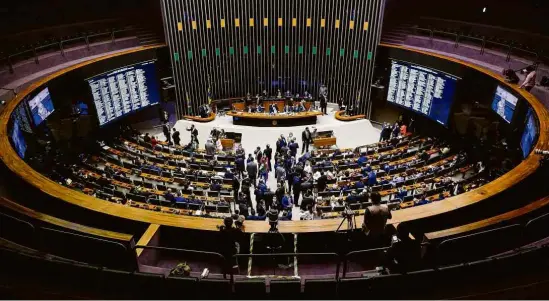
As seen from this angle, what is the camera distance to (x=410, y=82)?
52.6 feet

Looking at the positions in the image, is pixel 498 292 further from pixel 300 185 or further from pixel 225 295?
pixel 300 185

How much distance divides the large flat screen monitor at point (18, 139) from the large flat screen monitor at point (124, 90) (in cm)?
451

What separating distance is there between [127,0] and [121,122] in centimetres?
580

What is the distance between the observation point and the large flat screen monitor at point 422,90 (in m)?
14.4

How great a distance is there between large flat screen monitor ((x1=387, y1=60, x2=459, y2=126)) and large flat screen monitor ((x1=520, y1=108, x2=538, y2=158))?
163 inches

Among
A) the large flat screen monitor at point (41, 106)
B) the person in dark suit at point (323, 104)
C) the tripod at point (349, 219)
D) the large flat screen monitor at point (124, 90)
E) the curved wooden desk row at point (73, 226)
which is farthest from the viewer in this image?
the person in dark suit at point (323, 104)

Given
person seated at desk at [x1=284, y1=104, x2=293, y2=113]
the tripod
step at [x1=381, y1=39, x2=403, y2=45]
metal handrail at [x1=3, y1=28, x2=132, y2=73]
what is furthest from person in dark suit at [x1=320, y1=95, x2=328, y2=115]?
the tripod

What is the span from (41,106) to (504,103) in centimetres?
1409

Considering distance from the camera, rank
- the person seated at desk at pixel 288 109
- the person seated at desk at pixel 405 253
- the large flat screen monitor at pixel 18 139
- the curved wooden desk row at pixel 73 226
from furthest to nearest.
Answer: the person seated at desk at pixel 288 109, the large flat screen monitor at pixel 18 139, the curved wooden desk row at pixel 73 226, the person seated at desk at pixel 405 253

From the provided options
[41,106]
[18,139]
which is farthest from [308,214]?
[41,106]

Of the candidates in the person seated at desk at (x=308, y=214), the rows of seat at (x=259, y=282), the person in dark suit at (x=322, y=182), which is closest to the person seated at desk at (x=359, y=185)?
the person in dark suit at (x=322, y=182)

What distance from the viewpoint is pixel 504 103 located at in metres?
11.6

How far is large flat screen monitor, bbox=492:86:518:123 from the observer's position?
1111 centimetres

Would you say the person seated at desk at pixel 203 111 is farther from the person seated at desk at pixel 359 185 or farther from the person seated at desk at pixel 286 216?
the person seated at desk at pixel 286 216
